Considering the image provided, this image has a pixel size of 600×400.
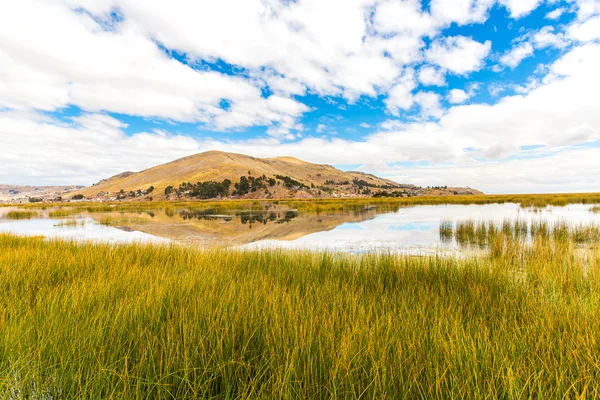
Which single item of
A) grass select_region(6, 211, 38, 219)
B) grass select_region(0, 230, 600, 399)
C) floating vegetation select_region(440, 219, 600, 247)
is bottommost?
grass select_region(6, 211, 38, 219)

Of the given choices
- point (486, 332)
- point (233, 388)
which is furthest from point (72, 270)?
point (486, 332)

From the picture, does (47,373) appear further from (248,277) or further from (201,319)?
(248,277)

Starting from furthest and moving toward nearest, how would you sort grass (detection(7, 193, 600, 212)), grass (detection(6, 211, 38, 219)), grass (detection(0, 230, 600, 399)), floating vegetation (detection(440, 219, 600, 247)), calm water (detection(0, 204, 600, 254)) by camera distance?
grass (detection(7, 193, 600, 212)), grass (detection(6, 211, 38, 219)), calm water (detection(0, 204, 600, 254)), floating vegetation (detection(440, 219, 600, 247)), grass (detection(0, 230, 600, 399))

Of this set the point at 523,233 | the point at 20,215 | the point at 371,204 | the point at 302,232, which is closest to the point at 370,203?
the point at 371,204

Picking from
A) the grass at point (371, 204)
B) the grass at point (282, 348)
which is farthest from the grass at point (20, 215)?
the grass at point (282, 348)

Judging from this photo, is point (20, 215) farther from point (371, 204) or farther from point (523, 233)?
point (371, 204)

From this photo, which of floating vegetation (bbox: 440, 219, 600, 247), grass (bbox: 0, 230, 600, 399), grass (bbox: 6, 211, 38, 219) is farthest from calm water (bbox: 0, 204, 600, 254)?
grass (bbox: 6, 211, 38, 219)

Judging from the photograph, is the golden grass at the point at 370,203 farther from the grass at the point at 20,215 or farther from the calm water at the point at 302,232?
the calm water at the point at 302,232

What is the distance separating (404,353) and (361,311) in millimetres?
939

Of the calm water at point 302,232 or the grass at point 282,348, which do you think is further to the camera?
the calm water at point 302,232

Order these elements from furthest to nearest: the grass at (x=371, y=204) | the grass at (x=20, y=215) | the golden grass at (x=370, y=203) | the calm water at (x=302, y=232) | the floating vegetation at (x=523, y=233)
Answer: the golden grass at (x=370, y=203) < the grass at (x=371, y=204) < the grass at (x=20, y=215) < the calm water at (x=302, y=232) < the floating vegetation at (x=523, y=233)

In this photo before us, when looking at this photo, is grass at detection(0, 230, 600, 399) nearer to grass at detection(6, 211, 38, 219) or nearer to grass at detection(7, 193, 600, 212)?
grass at detection(7, 193, 600, 212)

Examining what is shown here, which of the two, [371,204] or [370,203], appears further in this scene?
[370,203]

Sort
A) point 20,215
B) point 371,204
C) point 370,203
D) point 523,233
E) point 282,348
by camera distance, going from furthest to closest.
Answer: point 370,203, point 371,204, point 20,215, point 523,233, point 282,348
